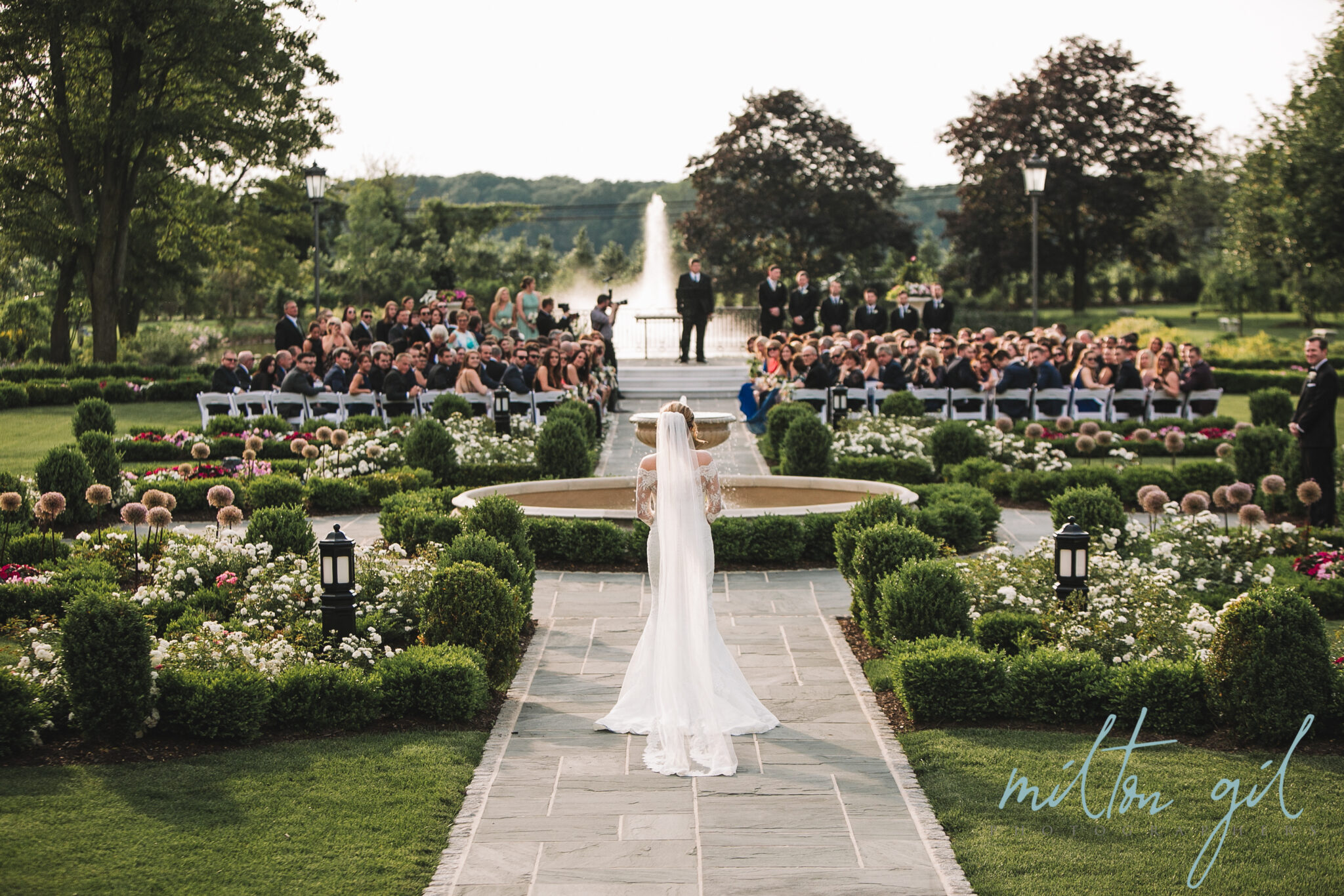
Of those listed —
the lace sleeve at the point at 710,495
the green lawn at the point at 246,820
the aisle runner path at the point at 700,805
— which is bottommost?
the aisle runner path at the point at 700,805

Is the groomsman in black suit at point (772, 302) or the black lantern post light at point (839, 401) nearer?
the black lantern post light at point (839, 401)

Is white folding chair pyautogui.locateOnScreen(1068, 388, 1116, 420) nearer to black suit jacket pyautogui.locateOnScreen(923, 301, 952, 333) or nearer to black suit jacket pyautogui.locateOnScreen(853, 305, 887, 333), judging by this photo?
black suit jacket pyautogui.locateOnScreen(923, 301, 952, 333)

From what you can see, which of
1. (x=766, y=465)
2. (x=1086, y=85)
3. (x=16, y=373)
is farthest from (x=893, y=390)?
(x=1086, y=85)

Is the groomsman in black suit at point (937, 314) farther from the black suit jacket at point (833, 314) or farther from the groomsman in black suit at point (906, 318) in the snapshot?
the black suit jacket at point (833, 314)

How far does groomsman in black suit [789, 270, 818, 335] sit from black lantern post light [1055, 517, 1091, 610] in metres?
15.0

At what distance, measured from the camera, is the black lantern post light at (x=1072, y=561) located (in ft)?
26.0

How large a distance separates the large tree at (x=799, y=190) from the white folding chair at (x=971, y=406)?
25.2 m

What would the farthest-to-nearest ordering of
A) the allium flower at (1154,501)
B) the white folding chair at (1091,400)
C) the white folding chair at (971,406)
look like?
the white folding chair at (1091,400) → the white folding chair at (971,406) → the allium flower at (1154,501)

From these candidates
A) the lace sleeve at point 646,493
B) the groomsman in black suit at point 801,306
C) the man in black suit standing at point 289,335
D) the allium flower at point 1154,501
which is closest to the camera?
the lace sleeve at point 646,493

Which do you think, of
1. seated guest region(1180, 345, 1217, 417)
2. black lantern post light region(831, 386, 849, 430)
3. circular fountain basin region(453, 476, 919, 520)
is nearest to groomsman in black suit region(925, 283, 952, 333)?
seated guest region(1180, 345, 1217, 417)

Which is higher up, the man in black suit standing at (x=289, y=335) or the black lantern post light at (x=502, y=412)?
the man in black suit standing at (x=289, y=335)

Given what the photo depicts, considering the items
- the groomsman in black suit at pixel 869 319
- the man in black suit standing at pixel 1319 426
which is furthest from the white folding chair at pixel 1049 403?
the man in black suit standing at pixel 1319 426

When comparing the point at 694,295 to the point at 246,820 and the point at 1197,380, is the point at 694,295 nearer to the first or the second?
the point at 1197,380

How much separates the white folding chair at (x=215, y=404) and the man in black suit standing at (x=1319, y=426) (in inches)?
545
